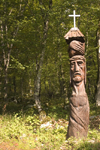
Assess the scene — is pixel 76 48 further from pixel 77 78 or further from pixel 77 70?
pixel 77 78

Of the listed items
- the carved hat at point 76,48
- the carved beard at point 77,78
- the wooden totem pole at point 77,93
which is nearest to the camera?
the wooden totem pole at point 77,93

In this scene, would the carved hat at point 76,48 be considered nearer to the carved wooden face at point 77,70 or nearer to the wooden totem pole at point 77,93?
the wooden totem pole at point 77,93

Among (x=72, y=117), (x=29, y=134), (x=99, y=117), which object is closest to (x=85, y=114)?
(x=72, y=117)

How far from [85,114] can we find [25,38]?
7013 millimetres

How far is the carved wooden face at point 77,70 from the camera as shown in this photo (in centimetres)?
541

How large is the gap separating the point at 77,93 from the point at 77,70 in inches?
32.6

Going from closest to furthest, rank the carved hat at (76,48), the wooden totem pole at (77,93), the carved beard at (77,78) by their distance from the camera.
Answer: the wooden totem pole at (77,93) → the carved beard at (77,78) → the carved hat at (76,48)

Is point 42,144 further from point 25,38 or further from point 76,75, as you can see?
point 25,38

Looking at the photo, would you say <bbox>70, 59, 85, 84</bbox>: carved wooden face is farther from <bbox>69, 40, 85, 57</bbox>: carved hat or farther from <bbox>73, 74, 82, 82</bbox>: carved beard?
<bbox>69, 40, 85, 57</bbox>: carved hat

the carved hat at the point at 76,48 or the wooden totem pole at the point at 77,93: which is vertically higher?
the carved hat at the point at 76,48

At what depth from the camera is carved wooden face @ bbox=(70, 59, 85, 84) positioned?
17.8 ft

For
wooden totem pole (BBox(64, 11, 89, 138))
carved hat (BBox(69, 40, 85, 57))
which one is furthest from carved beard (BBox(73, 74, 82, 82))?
carved hat (BBox(69, 40, 85, 57))

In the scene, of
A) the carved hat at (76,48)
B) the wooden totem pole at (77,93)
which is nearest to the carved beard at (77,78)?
the wooden totem pole at (77,93)

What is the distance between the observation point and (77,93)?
17.6 feet
